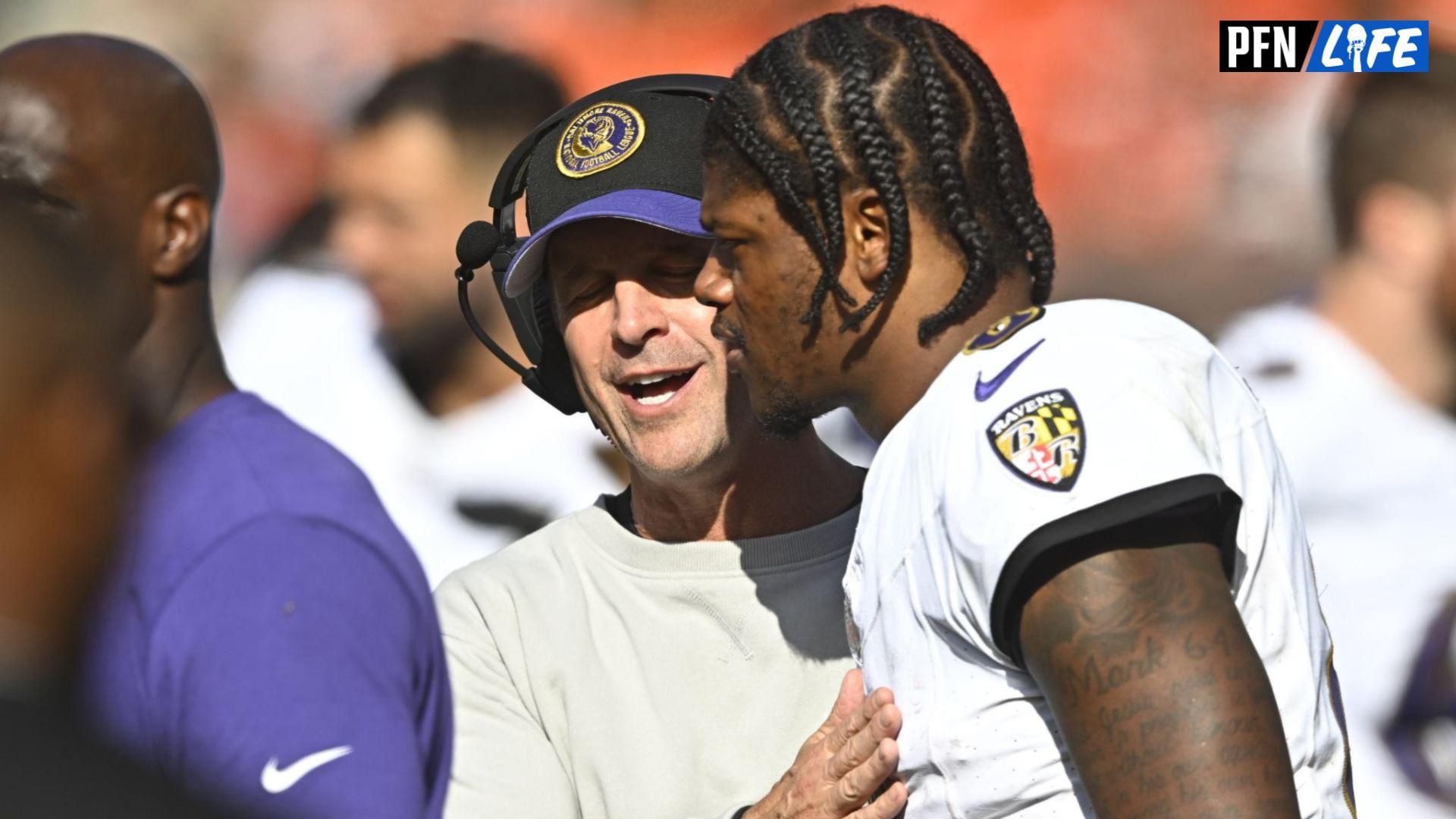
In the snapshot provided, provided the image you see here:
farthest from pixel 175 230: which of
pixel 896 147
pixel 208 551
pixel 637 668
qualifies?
pixel 637 668

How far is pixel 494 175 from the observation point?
4812 millimetres

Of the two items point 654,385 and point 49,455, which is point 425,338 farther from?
point 49,455

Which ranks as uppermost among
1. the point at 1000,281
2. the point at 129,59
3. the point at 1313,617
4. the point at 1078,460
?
the point at 129,59

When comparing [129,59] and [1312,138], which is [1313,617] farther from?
[1312,138]

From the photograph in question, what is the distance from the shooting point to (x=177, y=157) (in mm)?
1740

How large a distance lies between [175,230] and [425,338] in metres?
3.20

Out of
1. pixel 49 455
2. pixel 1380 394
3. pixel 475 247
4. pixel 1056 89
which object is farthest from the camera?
pixel 1056 89

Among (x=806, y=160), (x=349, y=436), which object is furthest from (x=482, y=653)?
(x=349, y=436)

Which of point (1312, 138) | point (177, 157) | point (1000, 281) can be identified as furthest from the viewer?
point (1312, 138)

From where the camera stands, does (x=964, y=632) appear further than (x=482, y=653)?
No

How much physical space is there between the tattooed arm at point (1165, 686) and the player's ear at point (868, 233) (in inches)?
20.7

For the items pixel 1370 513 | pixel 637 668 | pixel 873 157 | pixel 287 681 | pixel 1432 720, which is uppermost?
pixel 873 157

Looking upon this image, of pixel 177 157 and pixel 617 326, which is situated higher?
pixel 177 157

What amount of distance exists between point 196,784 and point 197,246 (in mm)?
615
